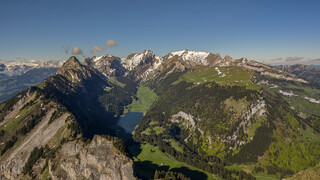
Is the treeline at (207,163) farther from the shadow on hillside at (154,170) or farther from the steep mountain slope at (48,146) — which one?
the steep mountain slope at (48,146)

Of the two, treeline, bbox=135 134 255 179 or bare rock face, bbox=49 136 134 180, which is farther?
treeline, bbox=135 134 255 179

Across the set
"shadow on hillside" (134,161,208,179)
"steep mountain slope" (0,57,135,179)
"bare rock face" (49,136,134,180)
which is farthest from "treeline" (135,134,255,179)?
"bare rock face" (49,136,134,180)

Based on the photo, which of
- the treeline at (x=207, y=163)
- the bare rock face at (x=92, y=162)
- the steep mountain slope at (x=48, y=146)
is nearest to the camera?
the bare rock face at (x=92, y=162)

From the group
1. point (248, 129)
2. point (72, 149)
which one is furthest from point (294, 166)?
point (72, 149)

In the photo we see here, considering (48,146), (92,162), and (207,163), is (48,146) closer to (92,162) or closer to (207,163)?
(92,162)

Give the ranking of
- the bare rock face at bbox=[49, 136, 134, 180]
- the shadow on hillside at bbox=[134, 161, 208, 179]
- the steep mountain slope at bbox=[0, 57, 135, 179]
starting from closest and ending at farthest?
1. the bare rock face at bbox=[49, 136, 134, 180]
2. the steep mountain slope at bbox=[0, 57, 135, 179]
3. the shadow on hillside at bbox=[134, 161, 208, 179]

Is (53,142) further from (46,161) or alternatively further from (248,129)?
(248,129)

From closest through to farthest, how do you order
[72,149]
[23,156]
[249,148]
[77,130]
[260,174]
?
[72,149] < [23,156] < [77,130] < [260,174] < [249,148]

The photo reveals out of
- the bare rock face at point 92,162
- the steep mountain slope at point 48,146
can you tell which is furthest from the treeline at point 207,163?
the bare rock face at point 92,162

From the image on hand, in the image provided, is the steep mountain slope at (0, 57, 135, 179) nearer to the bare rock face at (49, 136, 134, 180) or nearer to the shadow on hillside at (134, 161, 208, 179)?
the bare rock face at (49, 136, 134, 180)
